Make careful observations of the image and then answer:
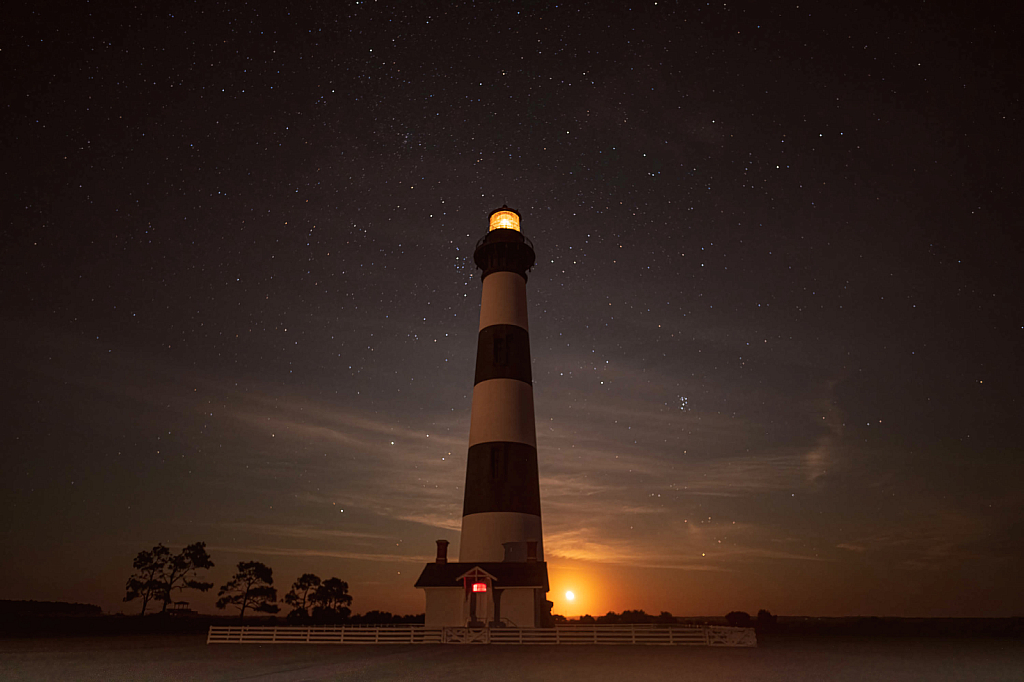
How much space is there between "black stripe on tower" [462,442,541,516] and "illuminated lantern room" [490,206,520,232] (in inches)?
588

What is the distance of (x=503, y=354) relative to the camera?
34.8 m

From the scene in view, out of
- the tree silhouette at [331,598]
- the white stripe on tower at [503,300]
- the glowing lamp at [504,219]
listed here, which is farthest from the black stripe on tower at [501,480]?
the tree silhouette at [331,598]

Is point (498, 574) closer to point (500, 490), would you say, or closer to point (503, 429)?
point (500, 490)

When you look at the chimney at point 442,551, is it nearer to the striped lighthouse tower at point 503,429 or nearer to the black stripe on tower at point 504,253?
the striped lighthouse tower at point 503,429

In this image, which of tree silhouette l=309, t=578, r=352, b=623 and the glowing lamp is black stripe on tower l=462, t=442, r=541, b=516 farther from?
tree silhouette l=309, t=578, r=352, b=623

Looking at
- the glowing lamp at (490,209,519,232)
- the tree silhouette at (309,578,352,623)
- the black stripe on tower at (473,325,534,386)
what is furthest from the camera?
the tree silhouette at (309,578,352,623)

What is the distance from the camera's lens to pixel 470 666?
17906 mm

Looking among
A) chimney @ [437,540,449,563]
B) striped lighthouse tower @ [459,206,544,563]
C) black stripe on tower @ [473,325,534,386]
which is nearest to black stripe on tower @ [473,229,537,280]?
striped lighthouse tower @ [459,206,544,563]

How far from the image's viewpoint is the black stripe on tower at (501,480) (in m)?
31.3

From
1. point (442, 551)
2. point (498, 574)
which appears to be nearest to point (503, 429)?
point (442, 551)

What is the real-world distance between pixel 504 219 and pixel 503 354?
10.5 metres

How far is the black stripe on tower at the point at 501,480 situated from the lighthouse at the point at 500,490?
0.16 ft

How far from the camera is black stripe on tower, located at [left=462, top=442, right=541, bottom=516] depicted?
31281 millimetres

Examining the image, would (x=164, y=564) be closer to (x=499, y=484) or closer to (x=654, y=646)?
(x=499, y=484)
